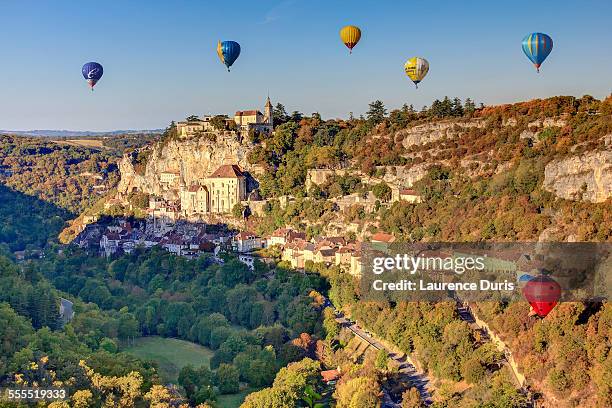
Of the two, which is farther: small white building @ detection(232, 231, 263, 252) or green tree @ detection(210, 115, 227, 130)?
green tree @ detection(210, 115, 227, 130)

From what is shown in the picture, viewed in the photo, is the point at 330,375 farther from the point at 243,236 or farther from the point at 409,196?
the point at 243,236

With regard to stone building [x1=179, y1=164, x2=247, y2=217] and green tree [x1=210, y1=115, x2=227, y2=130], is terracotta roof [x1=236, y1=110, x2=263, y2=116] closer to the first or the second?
green tree [x1=210, y1=115, x2=227, y2=130]

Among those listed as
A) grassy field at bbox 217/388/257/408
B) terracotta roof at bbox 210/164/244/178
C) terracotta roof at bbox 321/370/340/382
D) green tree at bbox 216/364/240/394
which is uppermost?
terracotta roof at bbox 210/164/244/178

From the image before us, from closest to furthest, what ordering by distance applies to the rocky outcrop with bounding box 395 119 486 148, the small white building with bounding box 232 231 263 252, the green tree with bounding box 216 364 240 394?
1. the green tree with bounding box 216 364 240 394
2. the rocky outcrop with bounding box 395 119 486 148
3. the small white building with bounding box 232 231 263 252

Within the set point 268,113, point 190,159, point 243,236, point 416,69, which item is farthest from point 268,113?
point 416,69

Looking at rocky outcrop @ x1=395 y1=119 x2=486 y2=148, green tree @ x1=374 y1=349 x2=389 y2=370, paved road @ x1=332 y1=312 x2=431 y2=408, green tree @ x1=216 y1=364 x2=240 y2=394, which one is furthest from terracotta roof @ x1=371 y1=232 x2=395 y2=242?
green tree @ x1=216 y1=364 x2=240 y2=394

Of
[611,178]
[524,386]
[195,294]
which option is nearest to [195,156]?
[195,294]
